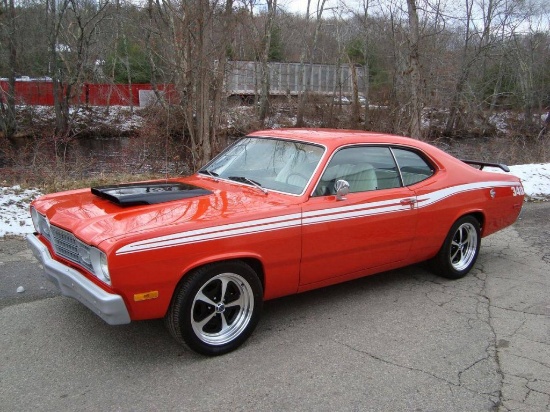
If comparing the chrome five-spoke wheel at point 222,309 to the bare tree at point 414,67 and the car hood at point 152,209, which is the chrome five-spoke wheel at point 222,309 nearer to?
the car hood at point 152,209

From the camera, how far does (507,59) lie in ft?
79.7

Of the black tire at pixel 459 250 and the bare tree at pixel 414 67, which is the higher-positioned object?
the bare tree at pixel 414 67

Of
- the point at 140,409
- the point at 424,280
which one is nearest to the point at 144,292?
the point at 140,409

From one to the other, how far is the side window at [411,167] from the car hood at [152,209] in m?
1.41

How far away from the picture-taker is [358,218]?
13.3 feet

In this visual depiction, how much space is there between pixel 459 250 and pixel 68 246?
3837mm

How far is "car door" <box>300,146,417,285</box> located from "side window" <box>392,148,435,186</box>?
0.28ft

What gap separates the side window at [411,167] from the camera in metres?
4.65

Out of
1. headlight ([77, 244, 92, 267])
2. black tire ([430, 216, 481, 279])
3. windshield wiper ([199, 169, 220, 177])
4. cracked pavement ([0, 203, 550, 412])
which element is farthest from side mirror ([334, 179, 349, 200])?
headlight ([77, 244, 92, 267])

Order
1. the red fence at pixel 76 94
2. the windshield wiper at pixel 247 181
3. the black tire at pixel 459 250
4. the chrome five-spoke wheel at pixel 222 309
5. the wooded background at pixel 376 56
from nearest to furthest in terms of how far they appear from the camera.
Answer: the chrome five-spoke wheel at pixel 222 309 → the windshield wiper at pixel 247 181 → the black tire at pixel 459 250 → the wooded background at pixel 376 56 → the red fence at pixel 76 94

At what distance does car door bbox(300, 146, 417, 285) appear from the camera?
3.80 m

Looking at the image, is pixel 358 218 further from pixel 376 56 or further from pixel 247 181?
pixel 376 56

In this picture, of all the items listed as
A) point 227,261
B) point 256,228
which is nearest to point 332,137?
point 256,228

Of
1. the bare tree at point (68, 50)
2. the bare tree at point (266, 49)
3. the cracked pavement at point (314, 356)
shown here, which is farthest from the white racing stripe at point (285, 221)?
the bare tree at point (266, 49)
